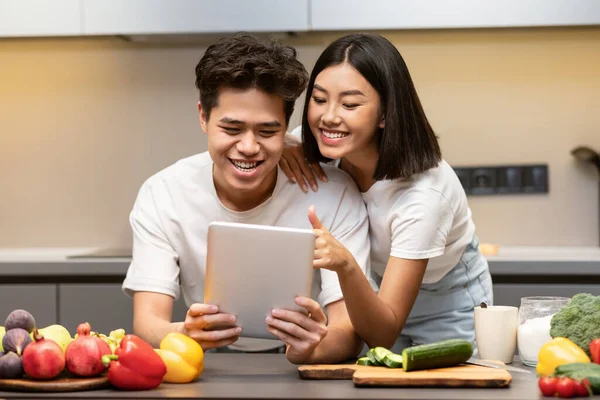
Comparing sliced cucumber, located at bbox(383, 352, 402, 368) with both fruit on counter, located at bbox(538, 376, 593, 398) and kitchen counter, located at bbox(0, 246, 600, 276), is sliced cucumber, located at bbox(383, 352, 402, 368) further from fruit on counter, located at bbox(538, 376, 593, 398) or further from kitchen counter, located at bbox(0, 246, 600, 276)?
kitchen counter, located at bbox(0, 246, 600, 276)

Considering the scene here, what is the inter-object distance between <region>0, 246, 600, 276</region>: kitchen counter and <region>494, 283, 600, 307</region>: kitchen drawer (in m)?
0.04

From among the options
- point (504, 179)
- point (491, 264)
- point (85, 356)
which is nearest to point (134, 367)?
point (85, 356)

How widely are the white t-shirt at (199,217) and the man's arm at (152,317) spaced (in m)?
0.05

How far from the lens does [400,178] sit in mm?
2018

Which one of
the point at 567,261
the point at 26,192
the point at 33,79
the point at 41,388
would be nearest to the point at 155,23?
the point at 33,79

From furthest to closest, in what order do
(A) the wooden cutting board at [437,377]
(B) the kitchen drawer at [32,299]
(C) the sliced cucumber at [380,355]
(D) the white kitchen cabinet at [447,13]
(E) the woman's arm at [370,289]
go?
(D) the white kitchen cabinet at [447,13], (B) the kitchen drawer at [32,299], (E) the woman's arm at [370,289], (C) the sliced cucumber at [380,355], (A) the wooden cutting board at [437,377]

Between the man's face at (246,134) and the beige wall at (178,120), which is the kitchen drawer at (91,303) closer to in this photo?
the beige wall at (178,120)

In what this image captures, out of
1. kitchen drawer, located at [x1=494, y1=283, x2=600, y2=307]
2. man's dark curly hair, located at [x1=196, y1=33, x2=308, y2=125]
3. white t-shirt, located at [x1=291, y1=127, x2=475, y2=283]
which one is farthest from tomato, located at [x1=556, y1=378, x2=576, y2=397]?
kitchen drawer, located at [x1=494, y1=283, x2=600, y2=307]

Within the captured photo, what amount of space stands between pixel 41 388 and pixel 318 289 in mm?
871

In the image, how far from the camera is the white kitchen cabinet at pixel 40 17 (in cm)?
327

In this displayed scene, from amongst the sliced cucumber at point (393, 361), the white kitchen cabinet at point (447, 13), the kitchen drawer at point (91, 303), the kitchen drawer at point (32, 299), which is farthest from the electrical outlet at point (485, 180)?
the sliced cucumber at point (393, 361)

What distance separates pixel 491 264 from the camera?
2943 mm

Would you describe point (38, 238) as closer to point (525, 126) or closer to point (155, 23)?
point (155, 23)

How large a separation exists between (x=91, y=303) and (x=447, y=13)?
5.43ft
